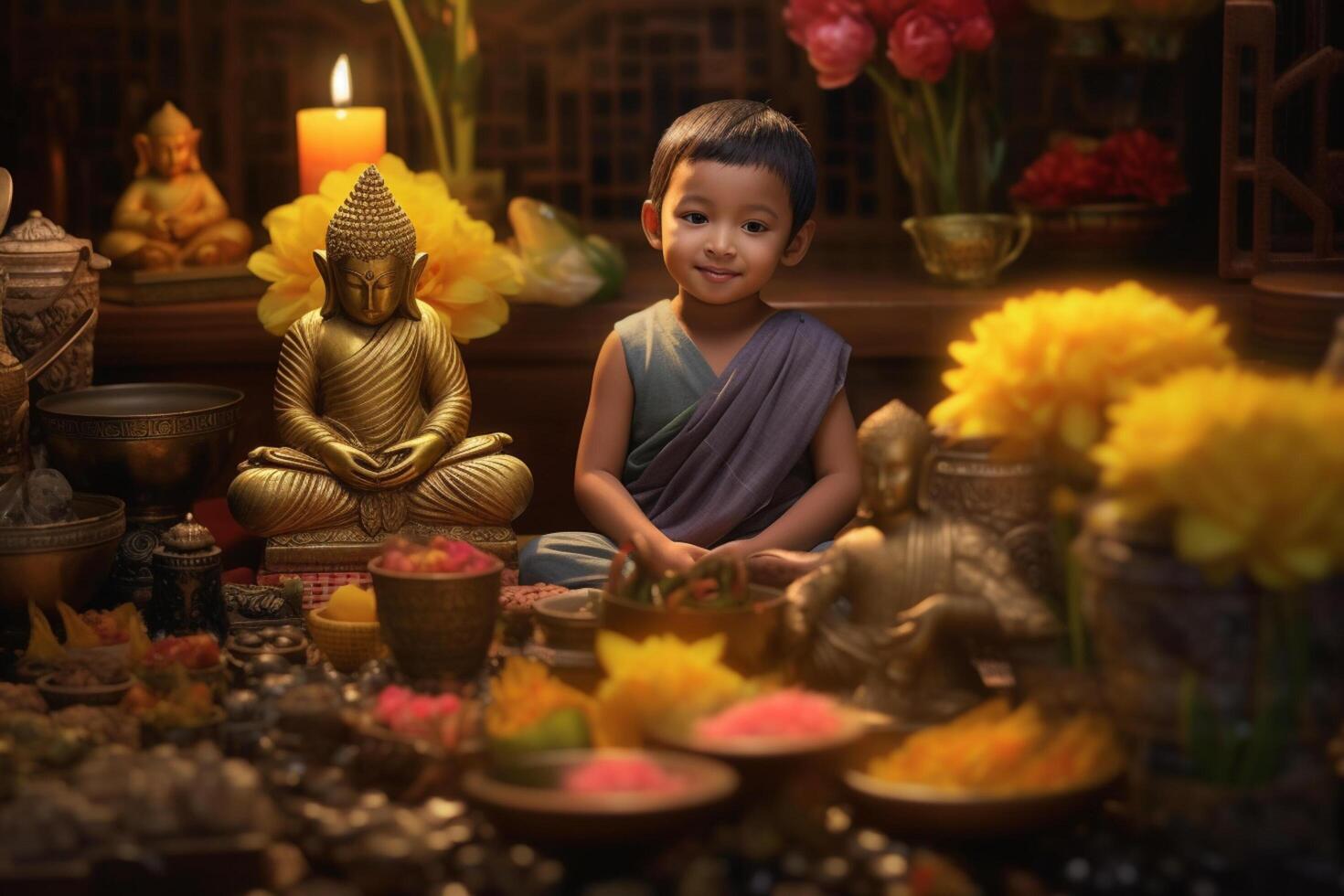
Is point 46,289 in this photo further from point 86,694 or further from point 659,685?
point 659,685

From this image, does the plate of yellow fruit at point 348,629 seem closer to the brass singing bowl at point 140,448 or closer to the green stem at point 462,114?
the brass singing bowl at point 140,448

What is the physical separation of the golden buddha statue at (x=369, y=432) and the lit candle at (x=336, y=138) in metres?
0.63

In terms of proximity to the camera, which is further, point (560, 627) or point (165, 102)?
point (165, 102)

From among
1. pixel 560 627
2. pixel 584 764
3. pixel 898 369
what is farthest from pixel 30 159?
pixel 584 764

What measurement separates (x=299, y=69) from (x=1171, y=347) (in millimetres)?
2513

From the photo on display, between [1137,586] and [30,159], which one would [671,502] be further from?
[30,159]

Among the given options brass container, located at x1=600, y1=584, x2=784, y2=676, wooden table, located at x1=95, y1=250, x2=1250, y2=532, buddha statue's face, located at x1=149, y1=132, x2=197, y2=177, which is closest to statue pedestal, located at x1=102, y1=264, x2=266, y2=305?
wooden table, located at x1=95, y1=250, x2=1250, y2=532

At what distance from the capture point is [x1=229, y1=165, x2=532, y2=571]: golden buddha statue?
2.34 metres

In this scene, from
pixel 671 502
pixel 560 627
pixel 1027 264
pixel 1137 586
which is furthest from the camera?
pixel 1027 264

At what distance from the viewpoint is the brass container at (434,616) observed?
180 cm

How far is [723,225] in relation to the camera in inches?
94.0

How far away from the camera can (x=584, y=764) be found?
1465 millimetres

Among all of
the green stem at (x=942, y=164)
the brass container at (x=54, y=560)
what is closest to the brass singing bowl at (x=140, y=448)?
the brass container at (x=54, y=560)

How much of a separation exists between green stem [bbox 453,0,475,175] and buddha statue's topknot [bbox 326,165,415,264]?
978 mm
